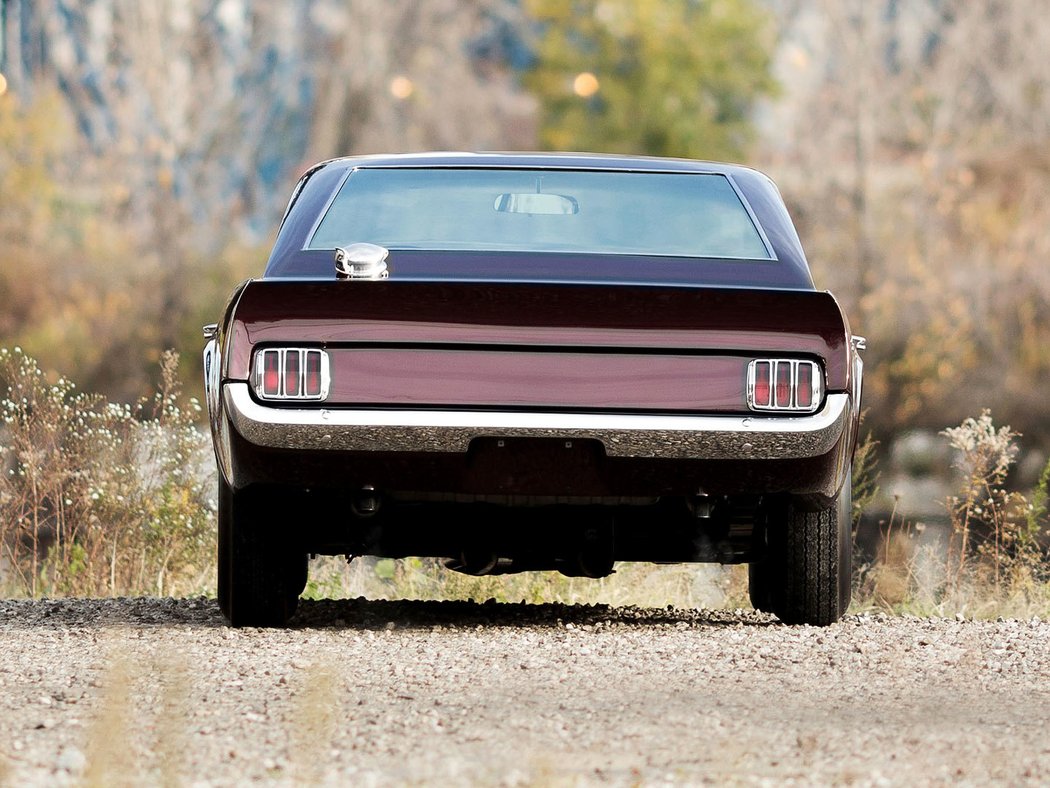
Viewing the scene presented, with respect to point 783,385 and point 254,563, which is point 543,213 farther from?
point 254,563

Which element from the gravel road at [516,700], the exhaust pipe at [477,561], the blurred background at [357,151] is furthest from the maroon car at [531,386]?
the blurred background at [357,151]

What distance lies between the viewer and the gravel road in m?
3.97

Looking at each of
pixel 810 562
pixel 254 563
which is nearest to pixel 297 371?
pixel 254 563

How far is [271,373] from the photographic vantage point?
213 inches

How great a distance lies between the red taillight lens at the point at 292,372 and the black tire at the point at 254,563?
608mm

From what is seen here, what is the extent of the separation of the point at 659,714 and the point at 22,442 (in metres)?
4.53

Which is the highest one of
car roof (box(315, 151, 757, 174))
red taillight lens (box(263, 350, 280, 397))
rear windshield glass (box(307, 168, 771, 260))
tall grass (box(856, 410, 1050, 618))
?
car roof (box(315, 151, 757, 174))

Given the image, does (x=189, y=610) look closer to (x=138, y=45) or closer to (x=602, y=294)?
(x=602, y=294)

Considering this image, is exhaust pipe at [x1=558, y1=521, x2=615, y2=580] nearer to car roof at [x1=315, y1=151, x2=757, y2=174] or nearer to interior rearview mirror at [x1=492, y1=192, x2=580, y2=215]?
interior rearview mirror at [x1=492, y1=192, x2=580, y2=215]

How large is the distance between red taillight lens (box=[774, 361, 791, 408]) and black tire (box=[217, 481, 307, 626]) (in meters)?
1.69

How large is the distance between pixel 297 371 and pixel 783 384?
141 cm

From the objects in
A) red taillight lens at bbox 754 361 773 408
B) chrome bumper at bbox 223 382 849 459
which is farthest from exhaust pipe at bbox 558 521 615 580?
red taillight lens at bbox 754 361 773 408

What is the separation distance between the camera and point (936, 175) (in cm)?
2816

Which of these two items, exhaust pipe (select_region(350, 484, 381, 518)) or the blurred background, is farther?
the blurred background
